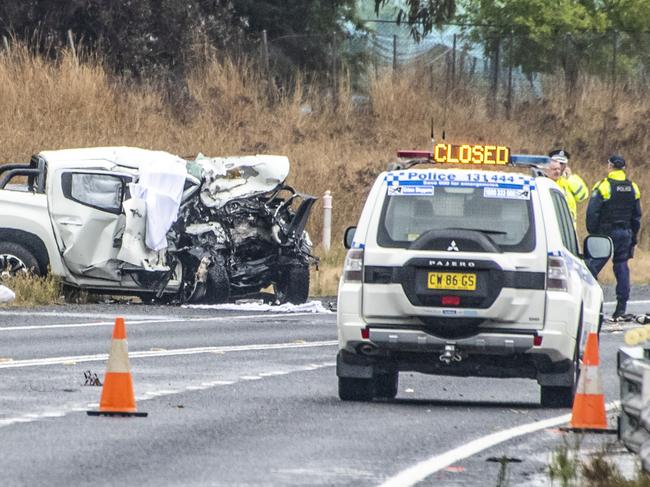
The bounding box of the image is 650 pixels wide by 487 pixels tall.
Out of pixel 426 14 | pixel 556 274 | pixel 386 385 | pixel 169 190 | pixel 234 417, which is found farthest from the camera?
pixel 426 14

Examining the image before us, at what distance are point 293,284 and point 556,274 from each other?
419 inches

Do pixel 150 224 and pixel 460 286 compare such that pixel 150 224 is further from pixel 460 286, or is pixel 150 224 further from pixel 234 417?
pixel 234 417

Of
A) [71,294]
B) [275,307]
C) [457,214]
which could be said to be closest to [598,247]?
[457,214]

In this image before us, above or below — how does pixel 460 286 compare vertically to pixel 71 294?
above

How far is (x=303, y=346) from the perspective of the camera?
1819 centimetres

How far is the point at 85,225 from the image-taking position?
22297 millimetres

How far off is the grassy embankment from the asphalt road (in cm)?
1450

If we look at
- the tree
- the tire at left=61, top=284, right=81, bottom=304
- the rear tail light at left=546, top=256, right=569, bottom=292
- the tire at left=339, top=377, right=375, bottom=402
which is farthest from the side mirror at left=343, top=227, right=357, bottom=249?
the tree

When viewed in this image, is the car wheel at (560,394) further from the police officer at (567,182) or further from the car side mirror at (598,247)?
the police officer at (567,182)

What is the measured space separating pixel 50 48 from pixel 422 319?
27264 millimetres

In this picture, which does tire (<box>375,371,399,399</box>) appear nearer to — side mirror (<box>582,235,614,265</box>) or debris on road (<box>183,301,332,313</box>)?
side mirror (<box>582,235,614,265</box>)

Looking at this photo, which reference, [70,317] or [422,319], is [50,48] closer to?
[70,317]

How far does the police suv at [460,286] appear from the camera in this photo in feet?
42.7

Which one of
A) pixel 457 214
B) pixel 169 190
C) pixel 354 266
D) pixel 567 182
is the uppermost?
pixel 457 214
